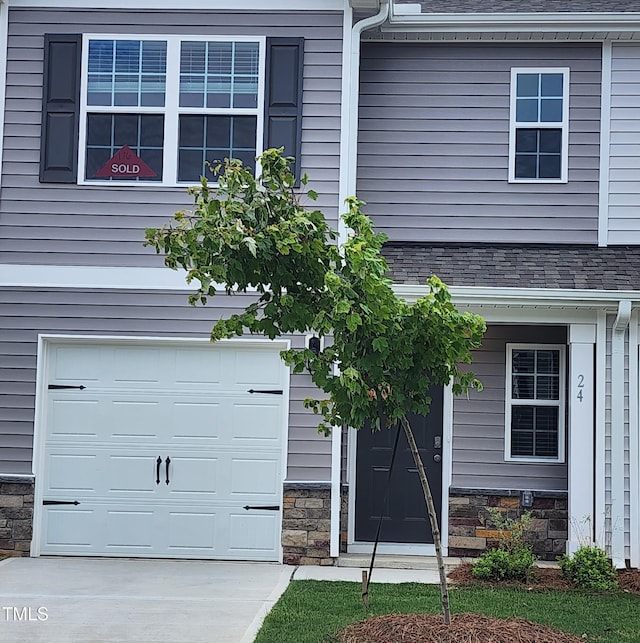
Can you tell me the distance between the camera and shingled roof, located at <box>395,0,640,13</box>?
1086 centimetres

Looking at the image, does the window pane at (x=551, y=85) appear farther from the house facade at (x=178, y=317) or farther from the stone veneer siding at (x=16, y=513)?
the stone veneer siding at (x=16, y=513)

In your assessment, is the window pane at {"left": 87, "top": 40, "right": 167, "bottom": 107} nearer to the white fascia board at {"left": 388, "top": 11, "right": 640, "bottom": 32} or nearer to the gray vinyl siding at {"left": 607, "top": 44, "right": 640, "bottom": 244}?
the white fascia board at {"left": 388, "top": 11, "right": 640, "bottom": 32}

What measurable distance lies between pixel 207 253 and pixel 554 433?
18.7ft

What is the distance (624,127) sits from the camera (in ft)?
34.7

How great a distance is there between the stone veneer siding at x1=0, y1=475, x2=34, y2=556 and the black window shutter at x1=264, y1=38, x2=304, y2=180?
13.4 ft

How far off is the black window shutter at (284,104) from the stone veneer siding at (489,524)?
12.5ft

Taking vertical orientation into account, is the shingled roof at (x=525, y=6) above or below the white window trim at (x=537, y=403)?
above

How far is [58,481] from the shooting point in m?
9.70

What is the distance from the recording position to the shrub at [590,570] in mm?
8442

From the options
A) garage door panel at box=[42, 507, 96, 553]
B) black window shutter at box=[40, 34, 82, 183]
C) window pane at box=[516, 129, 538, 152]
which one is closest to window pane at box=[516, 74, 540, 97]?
window pane at box=[516, 129, 538, 152]

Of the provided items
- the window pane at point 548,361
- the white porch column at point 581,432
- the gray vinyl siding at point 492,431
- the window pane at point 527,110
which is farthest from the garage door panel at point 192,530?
the window pane at point 527,110

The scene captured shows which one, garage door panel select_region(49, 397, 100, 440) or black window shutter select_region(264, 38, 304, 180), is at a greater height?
black window shutter select_region(264, 38, 304, 180)

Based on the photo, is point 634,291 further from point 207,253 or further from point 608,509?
point 207,253

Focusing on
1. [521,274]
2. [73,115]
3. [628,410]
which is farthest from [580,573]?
[73,115]
